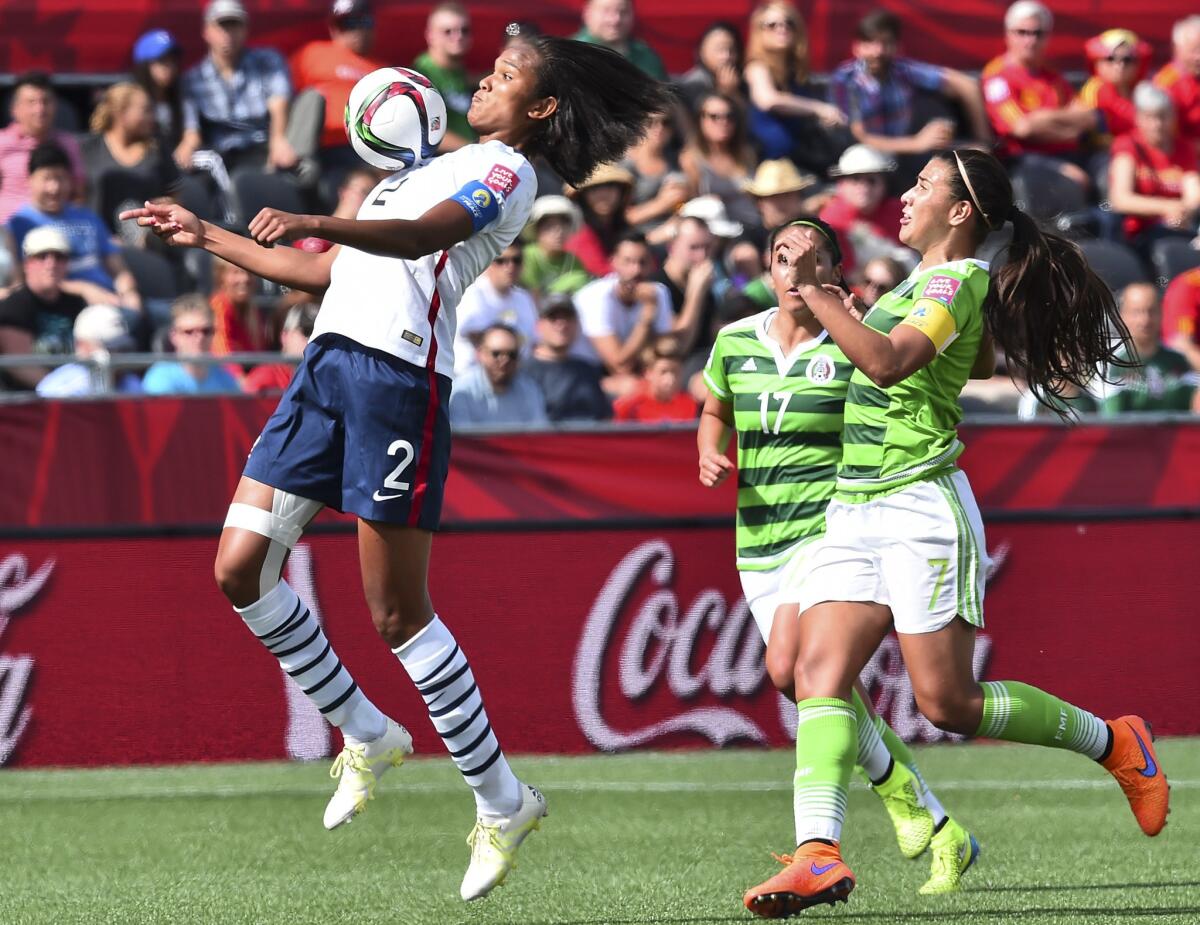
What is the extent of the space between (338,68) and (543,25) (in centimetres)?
206

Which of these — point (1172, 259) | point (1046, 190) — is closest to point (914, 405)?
point (1172, 259)

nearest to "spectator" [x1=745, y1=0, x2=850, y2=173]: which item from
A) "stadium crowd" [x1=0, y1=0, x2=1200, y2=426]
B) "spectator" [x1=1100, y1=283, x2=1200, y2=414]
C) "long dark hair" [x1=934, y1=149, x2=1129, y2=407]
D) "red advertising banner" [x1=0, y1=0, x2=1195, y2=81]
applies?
"stadium crowd" [x1=0, y1=0, x2=1200, y2=426]

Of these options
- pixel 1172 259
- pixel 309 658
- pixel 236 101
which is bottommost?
pixel 1172 259

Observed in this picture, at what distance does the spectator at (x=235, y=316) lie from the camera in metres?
10.2

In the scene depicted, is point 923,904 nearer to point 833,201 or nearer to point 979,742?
point 979,742

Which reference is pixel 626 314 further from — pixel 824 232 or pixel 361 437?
pixel 361 437

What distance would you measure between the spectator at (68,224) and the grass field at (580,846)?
319 centimetres

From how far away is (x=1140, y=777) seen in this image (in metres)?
5.88

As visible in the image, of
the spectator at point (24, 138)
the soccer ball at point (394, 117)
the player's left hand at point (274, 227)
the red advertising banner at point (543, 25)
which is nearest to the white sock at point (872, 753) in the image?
the soccer ball at point (394, 117)

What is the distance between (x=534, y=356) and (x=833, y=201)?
2.80 metres

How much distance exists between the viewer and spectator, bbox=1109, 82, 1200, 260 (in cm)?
1281

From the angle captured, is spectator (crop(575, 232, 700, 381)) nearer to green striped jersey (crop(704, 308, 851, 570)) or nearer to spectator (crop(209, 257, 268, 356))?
spectator (crop(209, 257, 268, 356))

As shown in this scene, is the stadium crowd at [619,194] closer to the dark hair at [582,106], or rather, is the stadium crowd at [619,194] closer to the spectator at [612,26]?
the spectator at [612,26]

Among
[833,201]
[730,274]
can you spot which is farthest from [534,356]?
[833,201]
